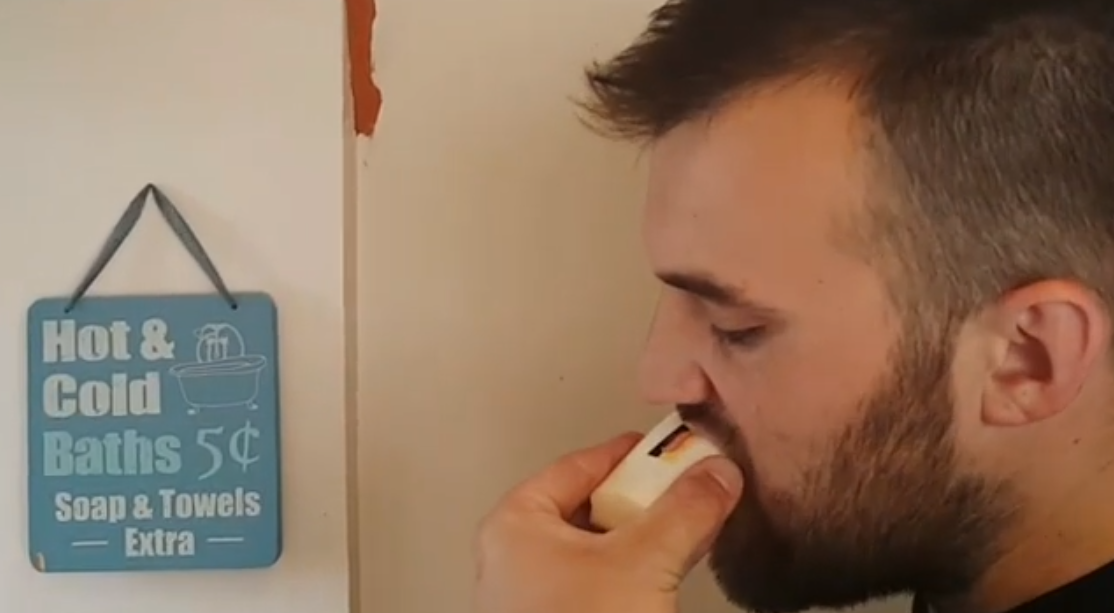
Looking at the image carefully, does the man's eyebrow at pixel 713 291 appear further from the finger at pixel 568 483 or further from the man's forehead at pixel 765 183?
the finger at pixel 568 483

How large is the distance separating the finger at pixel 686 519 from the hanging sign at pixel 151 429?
32cm

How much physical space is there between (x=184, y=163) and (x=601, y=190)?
1.01ft

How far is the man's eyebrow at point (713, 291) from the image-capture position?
0.88 meters

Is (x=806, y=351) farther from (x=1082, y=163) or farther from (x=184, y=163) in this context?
(x=184, y=163)

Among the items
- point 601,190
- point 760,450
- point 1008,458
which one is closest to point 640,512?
point 760,450

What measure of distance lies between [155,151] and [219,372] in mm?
166

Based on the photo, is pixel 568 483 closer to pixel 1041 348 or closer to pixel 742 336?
pixel 742 336

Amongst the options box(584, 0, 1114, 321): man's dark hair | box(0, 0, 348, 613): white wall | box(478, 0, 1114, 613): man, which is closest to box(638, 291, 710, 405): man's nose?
box(478, 0, 1114, 613): man

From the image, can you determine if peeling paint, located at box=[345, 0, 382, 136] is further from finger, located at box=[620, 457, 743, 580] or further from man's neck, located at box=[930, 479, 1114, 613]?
man's neck, located at box=[930, 479, 1114, 613]

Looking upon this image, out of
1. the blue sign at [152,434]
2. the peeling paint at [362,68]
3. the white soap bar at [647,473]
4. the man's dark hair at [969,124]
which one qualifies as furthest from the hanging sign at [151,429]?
the man's dark hair at [969,124]

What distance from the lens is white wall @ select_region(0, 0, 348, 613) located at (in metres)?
1.10

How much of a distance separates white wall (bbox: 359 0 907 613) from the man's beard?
22 cm

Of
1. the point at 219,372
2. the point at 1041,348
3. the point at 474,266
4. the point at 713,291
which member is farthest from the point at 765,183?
the point at 219,372

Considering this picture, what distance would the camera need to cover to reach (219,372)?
1.09 meters
